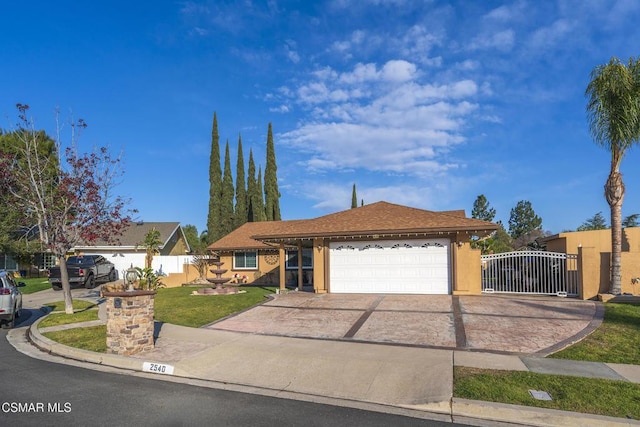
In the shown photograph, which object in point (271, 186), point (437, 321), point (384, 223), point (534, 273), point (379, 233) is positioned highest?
point (271, 186)

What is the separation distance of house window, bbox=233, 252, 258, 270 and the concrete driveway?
9704 mm

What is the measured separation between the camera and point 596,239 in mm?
23062

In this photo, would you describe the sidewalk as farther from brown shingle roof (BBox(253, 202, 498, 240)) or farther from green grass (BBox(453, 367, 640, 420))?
brown shingle roof (BBox(253, 202, 498, 240))

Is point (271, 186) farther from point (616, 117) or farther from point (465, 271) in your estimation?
point (616, 117)

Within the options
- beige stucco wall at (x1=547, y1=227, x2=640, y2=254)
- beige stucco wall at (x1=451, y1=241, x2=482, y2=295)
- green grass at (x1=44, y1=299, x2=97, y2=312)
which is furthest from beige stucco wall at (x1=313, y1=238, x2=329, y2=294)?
beige stucco wall at (x1=547, y1=227, x2=640, y2=254)

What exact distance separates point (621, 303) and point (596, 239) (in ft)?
35.0

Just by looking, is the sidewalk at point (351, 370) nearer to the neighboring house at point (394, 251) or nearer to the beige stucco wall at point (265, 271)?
the neighboring house at point (394, 251)

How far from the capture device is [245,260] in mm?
25953

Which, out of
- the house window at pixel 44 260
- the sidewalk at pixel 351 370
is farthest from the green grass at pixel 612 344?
the house window at pixel 44 260

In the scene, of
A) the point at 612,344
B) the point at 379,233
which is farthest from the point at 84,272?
the point at 612,344

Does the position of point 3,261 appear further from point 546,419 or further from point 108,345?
point 546,419

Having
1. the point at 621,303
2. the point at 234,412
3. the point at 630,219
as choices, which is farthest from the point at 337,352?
the point at 630,219

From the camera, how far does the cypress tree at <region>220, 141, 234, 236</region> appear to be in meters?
39.6

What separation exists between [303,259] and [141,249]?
13163mm
